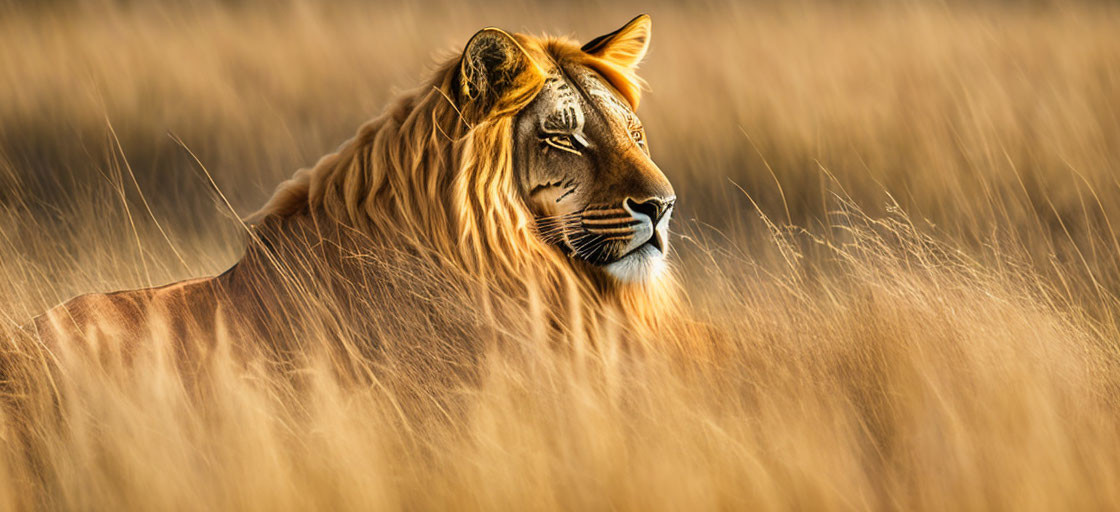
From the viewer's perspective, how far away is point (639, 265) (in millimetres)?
3486

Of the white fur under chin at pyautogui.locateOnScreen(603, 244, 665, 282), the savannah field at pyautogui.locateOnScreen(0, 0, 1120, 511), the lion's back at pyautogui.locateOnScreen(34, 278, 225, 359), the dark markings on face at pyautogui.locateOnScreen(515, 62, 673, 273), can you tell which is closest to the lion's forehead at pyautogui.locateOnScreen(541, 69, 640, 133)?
the dark markings on face at pyautogui.locateOnScreen(515, 62, 673, 273)

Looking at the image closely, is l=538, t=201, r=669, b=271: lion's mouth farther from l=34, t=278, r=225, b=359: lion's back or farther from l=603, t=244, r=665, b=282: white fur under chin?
l=34, t=278, r=225, b=359: lion's back

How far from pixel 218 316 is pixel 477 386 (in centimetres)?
77

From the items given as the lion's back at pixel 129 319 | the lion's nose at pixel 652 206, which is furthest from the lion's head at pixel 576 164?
the lion's back at pixel 129 319

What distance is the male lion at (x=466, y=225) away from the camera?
11.1ft

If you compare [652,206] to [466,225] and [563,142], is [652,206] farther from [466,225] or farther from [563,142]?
[466,225]

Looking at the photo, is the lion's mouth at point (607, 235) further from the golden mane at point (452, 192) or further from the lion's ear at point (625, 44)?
the lion's ear at point (625, 44)

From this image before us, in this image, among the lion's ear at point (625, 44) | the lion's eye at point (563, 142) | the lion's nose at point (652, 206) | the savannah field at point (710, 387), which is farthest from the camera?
the lion's ear at point (625, 44)

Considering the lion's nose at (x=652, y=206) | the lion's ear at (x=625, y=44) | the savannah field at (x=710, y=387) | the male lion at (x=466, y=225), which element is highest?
the lion's ear at (x=625, y=44)

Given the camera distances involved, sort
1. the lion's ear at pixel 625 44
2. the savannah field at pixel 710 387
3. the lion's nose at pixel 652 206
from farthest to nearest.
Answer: the lion's ear at pixel 625 44 → the lion's nose at pixel 652 206 → the savannah field at pixel 710 387

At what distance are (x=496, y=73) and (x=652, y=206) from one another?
0.60 meters

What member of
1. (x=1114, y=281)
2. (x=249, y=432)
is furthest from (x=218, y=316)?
(x=1114, y=281)

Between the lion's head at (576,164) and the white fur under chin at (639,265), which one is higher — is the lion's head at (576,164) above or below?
above

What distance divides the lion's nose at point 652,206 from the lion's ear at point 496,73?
44 centimetres
